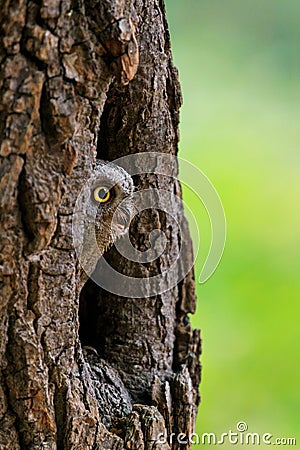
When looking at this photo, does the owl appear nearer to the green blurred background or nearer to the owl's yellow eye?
the owl's yellow eye

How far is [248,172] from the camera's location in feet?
5.20

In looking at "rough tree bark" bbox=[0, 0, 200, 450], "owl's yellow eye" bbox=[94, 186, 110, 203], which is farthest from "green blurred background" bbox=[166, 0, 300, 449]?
"owl's yellow eye" bbox=[94, 186, 110, 203]

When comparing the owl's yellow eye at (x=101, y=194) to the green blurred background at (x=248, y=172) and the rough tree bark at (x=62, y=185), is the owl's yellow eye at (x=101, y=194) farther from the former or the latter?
the green blurred background at (x=248, y=172)

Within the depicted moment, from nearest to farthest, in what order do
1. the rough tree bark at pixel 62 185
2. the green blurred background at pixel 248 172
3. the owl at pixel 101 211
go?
the rough tree bark at pixel 62 185, the owl at pixel 101 211, the green blurred background at pixel 248 172

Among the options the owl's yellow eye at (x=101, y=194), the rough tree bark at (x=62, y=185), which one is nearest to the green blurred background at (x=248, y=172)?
the rough tree bark at (x=62, y=185)

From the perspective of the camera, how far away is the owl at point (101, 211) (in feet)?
2.40

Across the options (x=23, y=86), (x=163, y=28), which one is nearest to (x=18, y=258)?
(x=23, y=86)

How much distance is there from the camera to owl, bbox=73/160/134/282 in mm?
731

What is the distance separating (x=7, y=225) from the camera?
0.64 m

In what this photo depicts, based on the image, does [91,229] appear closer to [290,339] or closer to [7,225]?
[7,225]

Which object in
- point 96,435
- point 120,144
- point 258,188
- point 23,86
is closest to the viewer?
point 23,86

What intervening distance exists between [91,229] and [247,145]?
35.7 inches

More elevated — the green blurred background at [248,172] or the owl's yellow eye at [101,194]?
the green blurred background at [248,172]

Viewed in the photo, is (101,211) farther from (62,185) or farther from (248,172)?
(248,172)
